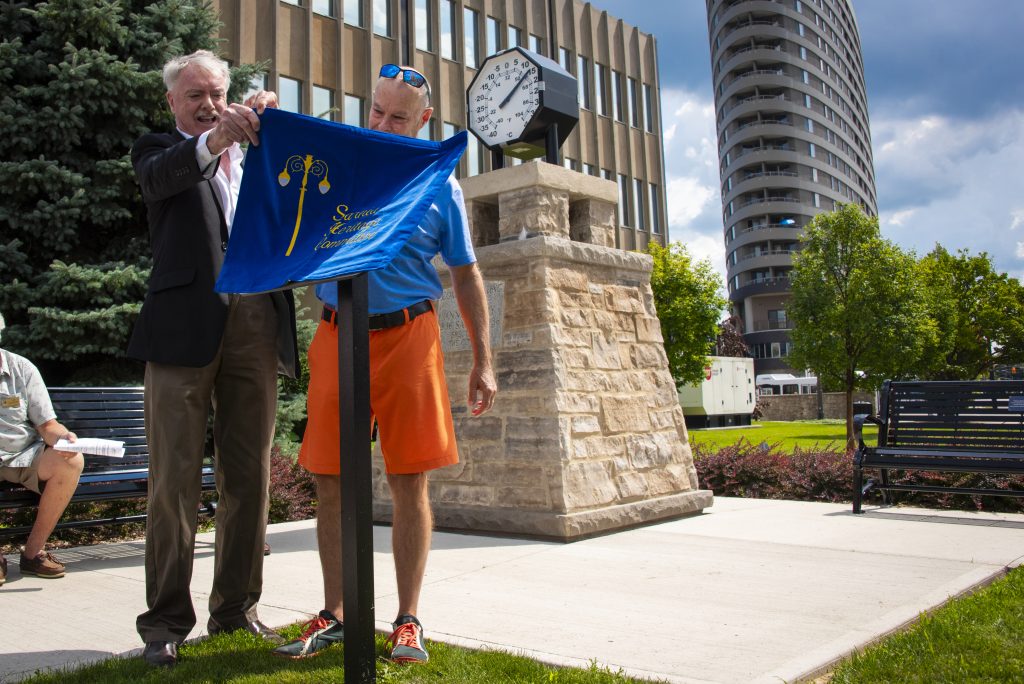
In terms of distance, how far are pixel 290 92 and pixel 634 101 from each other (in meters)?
17.5

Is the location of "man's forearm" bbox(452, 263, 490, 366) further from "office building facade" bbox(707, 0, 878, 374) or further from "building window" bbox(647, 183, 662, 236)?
"office building facade" bbox(707, 0, 878, 374)

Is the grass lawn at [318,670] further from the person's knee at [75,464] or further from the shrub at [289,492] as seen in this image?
the shrub at [289,492]

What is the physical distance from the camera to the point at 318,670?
101 inches

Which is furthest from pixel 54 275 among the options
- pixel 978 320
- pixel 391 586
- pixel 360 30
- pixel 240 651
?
pixel 978 320

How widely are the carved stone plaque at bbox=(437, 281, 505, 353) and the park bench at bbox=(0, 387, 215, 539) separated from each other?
1862mm

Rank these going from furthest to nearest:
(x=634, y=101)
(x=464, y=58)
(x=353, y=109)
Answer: (x=634, y=101) → (x=464, y=58) → (x=353, y=109)

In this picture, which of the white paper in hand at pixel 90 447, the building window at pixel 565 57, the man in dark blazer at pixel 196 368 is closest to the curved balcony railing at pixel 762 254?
the building window at pixel 565 57

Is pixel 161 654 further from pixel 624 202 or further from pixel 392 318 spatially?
pixel 624 202

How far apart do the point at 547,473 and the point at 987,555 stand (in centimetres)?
253

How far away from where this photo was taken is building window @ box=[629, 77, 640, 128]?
1350 inches

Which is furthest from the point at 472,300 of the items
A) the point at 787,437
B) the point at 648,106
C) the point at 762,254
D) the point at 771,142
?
the point at 771,142

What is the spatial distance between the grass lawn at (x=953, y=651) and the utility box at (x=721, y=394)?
107 ft

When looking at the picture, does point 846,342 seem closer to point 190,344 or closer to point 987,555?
point 987,555

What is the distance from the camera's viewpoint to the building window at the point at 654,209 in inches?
1371
